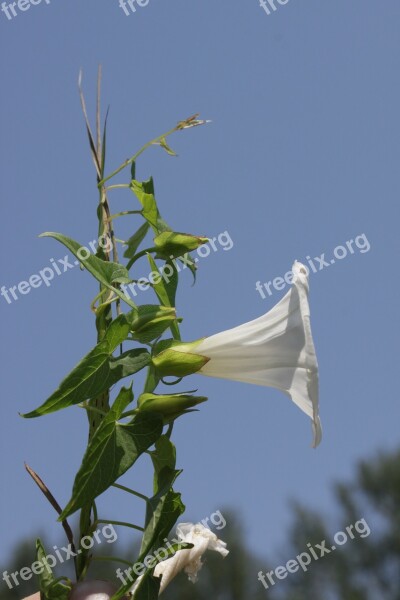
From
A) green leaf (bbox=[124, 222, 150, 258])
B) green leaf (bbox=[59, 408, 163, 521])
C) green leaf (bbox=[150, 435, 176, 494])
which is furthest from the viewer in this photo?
green leaf (bbox=[124, 222, 150, 258])

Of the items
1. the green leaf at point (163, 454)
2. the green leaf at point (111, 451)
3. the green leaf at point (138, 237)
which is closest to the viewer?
the green leaf at point (111, 451)

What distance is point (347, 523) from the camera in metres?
9.16

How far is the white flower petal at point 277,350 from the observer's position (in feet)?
3.34

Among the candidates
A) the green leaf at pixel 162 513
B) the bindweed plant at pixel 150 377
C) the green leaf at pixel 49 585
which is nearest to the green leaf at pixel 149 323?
the bindweed plant at pixel 150 377

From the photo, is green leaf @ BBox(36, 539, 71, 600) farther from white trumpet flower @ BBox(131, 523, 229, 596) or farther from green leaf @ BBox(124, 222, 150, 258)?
green leaf @ BBox(124, 222, 150, 258)

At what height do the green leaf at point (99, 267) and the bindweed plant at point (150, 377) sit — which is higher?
the green leaf at point (99, 267)

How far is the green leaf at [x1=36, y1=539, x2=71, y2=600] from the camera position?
0.97 meters

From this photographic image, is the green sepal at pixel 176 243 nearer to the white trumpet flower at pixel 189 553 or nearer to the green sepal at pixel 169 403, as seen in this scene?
the green sepal at pixel 169 403

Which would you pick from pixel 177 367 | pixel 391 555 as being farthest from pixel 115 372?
pixel 391 555

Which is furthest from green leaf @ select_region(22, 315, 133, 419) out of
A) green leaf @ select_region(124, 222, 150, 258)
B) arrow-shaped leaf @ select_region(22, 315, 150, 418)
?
green leaf @ select_region(124, 222, 150, 258)

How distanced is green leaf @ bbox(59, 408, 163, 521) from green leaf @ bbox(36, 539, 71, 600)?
0.09m

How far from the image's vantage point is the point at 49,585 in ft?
3.18

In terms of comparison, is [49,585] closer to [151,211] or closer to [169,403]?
[169,403]

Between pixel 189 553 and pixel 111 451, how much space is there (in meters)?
0.28
